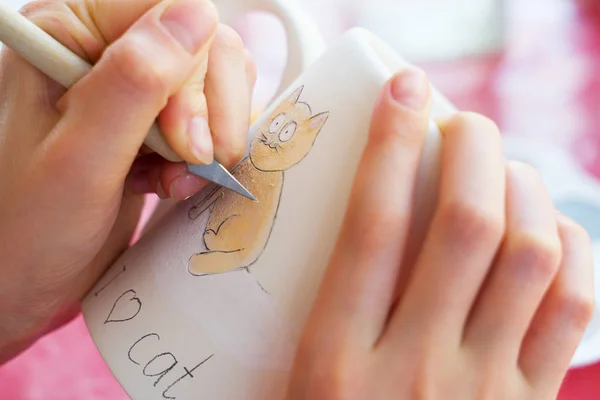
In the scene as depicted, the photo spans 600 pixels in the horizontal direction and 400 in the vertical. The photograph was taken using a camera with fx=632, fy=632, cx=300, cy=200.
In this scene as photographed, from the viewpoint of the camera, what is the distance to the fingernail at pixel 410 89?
0.27 m

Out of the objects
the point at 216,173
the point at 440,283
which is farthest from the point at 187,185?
the point at 440,283

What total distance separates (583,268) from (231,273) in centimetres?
17

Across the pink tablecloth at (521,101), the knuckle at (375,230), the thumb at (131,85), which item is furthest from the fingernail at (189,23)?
the pink tablecloth at (521,101)

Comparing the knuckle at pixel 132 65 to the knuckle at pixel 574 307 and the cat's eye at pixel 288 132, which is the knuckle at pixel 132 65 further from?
the knuckle at pixel 574 307

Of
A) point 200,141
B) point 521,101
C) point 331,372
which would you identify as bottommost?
point 521,101

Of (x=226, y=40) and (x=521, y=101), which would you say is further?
(x=521, y=101)

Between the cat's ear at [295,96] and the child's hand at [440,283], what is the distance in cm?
6

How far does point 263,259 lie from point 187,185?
78mm

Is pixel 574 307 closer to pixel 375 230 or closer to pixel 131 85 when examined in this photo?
pixel 375 230

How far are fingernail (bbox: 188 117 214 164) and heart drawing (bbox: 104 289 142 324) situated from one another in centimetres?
8

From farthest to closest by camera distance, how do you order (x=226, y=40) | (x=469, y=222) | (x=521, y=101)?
(x=521, y=101) → (x=226, y=40) → (x=469, y=222)

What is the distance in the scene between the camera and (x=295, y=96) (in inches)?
12.5

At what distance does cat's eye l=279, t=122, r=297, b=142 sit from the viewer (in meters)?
0.30

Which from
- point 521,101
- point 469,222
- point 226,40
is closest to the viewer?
point 469,222
